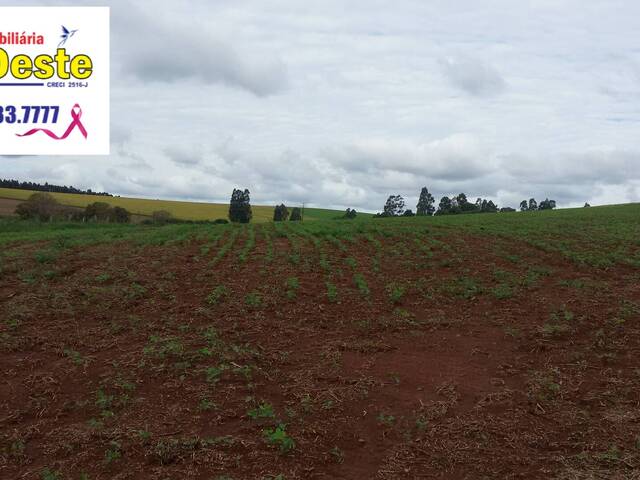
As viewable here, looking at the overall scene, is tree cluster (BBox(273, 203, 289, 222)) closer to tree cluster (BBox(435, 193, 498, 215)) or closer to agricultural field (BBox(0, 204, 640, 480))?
tree cluster (BBox(435, 193, 498, 215))

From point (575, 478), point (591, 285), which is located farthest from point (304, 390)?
point (591, 285)

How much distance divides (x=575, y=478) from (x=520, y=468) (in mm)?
600

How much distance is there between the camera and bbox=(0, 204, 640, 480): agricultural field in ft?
19.7

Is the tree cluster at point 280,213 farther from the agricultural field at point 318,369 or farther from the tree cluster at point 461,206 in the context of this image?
the agricultural field at point 318,369

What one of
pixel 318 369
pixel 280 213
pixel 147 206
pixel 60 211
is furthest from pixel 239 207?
pixel 318 369

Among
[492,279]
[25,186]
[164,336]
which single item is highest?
[25,186]

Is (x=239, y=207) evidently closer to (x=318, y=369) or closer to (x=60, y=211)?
(x=60, y=211)

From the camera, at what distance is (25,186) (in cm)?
10000

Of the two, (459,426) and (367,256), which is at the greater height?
(367,256)

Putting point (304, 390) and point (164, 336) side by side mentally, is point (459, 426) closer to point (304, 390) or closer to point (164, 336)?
point (304, 390)

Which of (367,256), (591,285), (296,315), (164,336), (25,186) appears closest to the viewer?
(164,336)

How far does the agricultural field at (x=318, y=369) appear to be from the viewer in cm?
601

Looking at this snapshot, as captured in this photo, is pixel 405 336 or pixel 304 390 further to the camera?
pixel 405 336

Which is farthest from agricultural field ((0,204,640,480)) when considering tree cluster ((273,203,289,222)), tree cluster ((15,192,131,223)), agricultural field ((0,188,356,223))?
tree cluster ((273,203,289,222))
